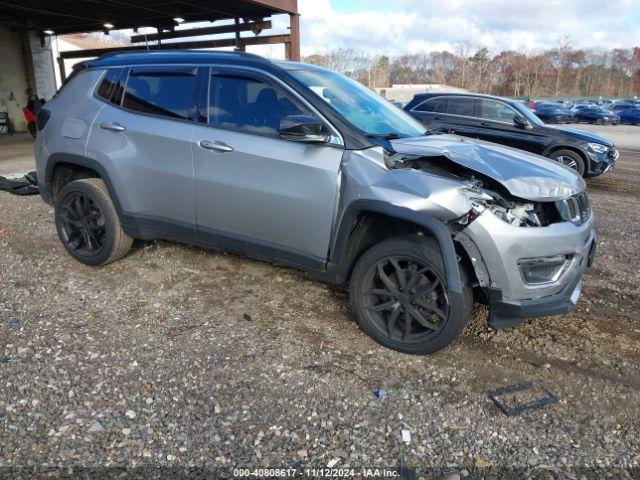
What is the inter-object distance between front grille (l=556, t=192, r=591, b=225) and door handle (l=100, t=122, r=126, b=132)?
3.35m

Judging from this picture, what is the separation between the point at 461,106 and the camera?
1030cm

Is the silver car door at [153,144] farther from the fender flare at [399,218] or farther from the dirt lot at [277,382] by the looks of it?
the fender flare at [399,218]

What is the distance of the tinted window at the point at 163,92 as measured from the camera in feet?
13.0

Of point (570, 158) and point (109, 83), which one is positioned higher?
point (109, 83)

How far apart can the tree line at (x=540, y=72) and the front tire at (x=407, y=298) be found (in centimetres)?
7854

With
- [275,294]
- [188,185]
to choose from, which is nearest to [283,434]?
[275,294]

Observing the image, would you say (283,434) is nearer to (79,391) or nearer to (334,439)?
(334,439)

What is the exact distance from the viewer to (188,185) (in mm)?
3912

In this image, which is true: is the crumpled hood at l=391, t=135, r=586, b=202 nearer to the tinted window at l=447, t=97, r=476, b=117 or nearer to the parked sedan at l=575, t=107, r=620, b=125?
the tinted window at l=447, t=97, r=476, b=117

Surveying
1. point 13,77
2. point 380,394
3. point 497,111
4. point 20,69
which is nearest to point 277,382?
point 380,394

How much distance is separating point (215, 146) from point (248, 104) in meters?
0.40

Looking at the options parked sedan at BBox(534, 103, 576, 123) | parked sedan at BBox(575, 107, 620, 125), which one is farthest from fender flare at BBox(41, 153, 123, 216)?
parked sedan at BBox(575, 107, 620, 125)

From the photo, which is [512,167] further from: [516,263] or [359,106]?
[359,106]

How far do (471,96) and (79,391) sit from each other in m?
9.43
